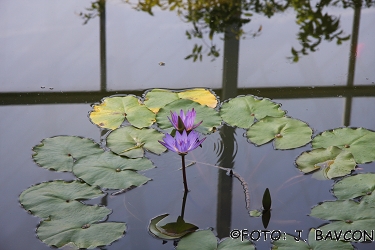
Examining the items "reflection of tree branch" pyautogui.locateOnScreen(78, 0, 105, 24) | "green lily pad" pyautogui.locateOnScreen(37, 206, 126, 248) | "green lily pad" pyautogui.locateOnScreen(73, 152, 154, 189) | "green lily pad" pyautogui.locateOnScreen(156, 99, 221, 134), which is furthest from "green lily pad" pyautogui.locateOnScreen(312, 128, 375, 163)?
"reflection of tree branch" pyautogui.locateOnScreen(78, 0, 105, 24)

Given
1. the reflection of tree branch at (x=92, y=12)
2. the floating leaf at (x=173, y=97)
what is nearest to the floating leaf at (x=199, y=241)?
the floating leaf at (x=173, y=97)

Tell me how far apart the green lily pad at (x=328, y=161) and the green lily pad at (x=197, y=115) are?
1.22 feet

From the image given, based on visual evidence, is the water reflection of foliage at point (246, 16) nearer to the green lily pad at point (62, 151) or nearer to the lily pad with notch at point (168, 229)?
the green lily pad at point (62, 151)

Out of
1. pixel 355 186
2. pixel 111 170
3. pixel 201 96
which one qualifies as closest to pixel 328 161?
pixel 355 186

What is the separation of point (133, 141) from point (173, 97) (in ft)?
1.07

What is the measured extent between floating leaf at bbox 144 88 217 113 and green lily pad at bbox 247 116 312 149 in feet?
0.77

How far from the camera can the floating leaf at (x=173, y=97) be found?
2.11m

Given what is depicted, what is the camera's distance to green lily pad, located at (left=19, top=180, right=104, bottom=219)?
1596 millimetres

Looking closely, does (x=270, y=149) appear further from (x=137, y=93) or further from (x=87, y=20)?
(x=87, y=20)

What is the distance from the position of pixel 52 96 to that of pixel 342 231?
139 cm

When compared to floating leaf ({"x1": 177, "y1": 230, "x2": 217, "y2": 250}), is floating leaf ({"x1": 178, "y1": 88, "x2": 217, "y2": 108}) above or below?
above

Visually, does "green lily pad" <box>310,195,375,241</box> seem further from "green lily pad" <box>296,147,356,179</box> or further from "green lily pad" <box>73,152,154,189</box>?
"green lily pad" <box>73,152,154,189</box>

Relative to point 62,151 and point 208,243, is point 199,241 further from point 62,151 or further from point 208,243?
point 62,151

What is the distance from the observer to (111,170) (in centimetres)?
175
